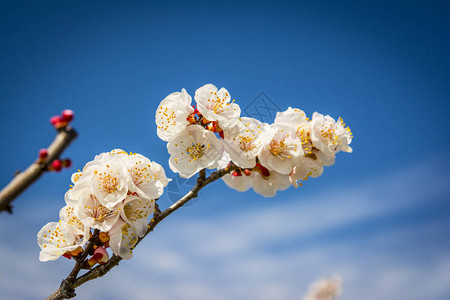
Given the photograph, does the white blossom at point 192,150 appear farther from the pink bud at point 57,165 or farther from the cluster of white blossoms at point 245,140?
the pink bud at point 57,165

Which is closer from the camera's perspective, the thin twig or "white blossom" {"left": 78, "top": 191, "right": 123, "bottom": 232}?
the thin twig

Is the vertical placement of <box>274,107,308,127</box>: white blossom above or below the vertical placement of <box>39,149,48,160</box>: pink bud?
above

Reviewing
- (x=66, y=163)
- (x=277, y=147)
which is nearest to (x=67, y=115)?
(x=66, y=163)

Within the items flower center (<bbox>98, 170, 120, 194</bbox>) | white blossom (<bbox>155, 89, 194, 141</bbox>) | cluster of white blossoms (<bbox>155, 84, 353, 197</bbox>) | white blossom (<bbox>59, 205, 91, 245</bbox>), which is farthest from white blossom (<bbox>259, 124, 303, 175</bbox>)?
white blossom (<bbox>59, 205, 91, 245</bbox>)

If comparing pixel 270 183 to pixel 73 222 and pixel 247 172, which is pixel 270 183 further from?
pixel 73 222

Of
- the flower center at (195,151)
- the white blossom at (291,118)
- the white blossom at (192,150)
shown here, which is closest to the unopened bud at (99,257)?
the white blossom at (192,150)

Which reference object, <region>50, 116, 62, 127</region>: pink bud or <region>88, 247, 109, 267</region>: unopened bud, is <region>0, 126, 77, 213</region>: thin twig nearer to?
<region>50, 116, 62, 127</region>: pink bud
